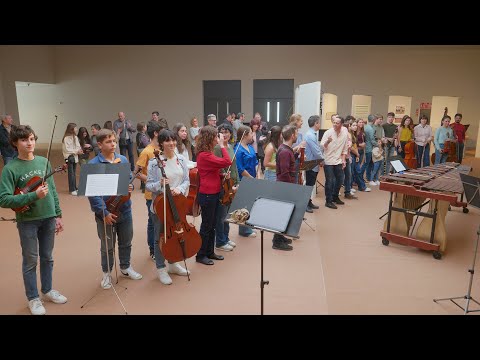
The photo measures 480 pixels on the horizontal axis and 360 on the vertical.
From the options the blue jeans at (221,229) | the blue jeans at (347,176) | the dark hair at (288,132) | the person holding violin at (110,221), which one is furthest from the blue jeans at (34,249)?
the blue jeans at (347,176)

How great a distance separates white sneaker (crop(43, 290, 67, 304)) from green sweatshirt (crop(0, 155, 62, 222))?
74 cm

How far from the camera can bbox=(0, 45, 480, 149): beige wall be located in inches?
518

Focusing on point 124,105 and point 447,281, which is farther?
point 124,105

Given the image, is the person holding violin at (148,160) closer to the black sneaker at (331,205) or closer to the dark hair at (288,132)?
the dark hair at (288,132)

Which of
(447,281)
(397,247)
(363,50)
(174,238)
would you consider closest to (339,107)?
(363,50)

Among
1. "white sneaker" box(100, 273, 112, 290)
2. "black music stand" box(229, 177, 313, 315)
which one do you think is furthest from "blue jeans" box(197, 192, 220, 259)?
"black music stand" box(229, 177, 313, 315)

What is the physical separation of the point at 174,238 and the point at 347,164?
4.24 meters

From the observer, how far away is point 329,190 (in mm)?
6398

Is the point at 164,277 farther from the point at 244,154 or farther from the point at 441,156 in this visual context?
the point at 441,156

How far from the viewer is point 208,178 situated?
3.91m

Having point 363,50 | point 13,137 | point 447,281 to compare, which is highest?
point 363,50

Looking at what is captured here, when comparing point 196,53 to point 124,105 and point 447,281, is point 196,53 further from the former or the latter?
point 447,281

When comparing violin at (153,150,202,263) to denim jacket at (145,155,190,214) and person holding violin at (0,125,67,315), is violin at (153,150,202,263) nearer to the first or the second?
denim jacket at (145,155,190,214)

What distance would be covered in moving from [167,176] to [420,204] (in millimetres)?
3393
